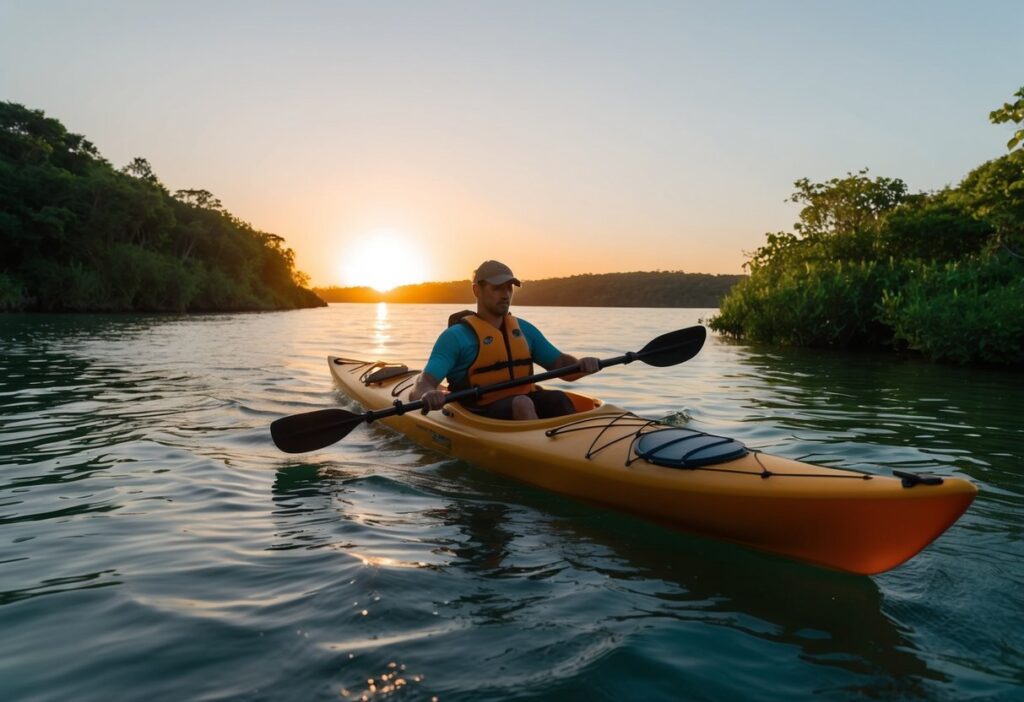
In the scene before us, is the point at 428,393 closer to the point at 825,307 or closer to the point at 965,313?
the point at 965,313

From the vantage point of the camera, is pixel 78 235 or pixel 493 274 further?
pixel 78 235

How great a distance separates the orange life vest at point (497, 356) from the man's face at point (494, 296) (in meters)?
0.12

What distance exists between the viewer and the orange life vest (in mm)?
5031

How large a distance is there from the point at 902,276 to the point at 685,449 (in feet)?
50.1

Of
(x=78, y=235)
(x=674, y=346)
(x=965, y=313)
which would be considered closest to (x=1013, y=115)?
(x=965, y=313)

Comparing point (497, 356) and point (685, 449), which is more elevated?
point (497, 356)

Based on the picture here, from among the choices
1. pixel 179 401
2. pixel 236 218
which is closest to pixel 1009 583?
pixel 179 401

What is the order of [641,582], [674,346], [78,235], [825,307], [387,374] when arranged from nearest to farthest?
[641,582] < [674,346] < [387,374] < [825,307] < [78,235]

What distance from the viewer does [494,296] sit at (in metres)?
5.00

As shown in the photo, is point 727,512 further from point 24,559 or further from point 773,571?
point 24,559

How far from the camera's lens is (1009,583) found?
116 inches

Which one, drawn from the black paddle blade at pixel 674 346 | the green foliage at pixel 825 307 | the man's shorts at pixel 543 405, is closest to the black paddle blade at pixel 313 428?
the man's shorts at pixel 543 405

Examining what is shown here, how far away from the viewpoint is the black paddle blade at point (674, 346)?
5723 mm

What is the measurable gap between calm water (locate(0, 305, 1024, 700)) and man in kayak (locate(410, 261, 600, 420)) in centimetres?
61
